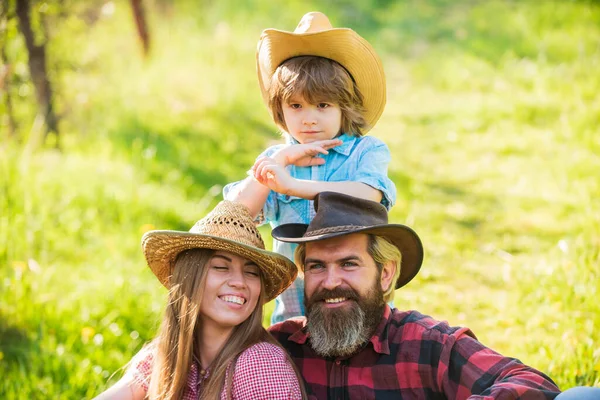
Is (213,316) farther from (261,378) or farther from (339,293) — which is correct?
(339,293)

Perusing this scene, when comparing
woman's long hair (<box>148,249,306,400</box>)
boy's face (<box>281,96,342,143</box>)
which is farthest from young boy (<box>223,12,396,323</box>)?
woman's long hair (<box>148,249,306,400</box>)

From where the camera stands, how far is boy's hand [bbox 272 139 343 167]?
3863 millimetres

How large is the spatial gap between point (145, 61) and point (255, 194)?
7.86 metres

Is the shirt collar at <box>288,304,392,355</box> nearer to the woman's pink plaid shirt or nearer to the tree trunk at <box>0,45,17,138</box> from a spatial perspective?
the woman's pink plaid shirt

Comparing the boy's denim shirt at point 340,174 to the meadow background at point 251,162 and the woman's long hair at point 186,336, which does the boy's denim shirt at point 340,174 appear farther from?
the meadow background at point 251,162

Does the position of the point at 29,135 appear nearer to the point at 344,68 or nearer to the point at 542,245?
the point at 344,68

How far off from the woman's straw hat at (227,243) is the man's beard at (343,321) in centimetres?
22

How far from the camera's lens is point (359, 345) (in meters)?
3.67

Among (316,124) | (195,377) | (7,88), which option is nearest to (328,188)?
(316,124)

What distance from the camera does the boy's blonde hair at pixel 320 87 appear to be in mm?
3904

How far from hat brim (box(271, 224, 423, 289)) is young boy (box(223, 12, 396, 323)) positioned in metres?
0.17

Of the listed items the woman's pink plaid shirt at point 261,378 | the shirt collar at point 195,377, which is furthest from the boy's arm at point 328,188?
the shirt collar at point 195,377

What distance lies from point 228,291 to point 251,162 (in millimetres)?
5605

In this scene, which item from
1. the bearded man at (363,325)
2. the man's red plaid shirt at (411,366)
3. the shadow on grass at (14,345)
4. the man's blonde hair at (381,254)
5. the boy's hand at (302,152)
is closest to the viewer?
the man's red plaid shirt at (411,366)
